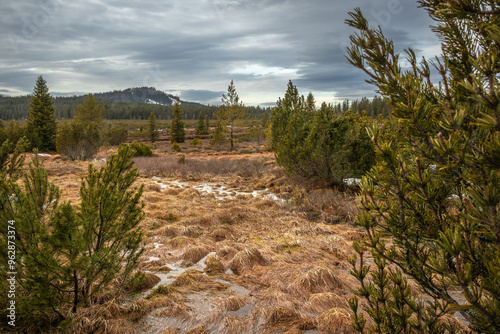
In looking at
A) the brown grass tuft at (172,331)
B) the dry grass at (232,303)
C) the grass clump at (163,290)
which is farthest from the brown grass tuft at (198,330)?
the grass clump at (163,290)

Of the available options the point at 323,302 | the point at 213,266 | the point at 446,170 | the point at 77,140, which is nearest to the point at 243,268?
the point at 213,266

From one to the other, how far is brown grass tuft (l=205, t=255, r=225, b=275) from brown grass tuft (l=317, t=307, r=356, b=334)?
1764 mm

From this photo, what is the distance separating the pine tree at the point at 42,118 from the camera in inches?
1047

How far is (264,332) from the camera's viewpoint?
2.71 meters

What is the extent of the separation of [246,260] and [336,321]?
1.85 m

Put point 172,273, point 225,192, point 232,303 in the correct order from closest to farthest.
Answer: point 232,303 < point 172,273 < point 225,192

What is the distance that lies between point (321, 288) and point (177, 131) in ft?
135

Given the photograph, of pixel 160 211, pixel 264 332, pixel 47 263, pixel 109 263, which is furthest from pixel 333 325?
pixel 160 211

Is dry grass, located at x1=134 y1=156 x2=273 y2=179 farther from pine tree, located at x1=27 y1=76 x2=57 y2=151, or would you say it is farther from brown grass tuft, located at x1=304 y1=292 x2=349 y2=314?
pine tree, located at x1=27 y1=76 x2=57 y2=151

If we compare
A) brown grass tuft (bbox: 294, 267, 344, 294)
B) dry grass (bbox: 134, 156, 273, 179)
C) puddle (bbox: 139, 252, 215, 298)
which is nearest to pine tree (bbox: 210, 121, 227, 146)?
dry grass (bbox: 134, 156, 273, 179)

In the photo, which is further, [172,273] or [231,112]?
[231,112]

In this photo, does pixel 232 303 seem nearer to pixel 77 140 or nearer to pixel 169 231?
pixel 169 231

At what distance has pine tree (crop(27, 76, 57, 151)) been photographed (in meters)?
26.6

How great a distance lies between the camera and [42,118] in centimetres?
2714
